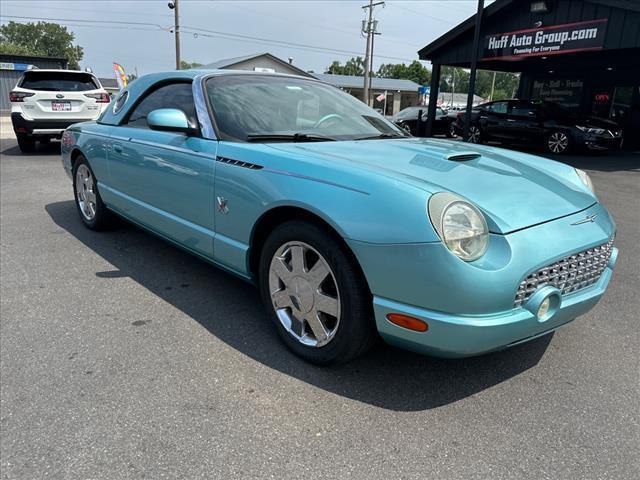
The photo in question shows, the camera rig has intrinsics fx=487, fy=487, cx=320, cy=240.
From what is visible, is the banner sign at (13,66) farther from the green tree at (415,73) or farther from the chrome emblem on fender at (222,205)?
the green tree at (415,73)

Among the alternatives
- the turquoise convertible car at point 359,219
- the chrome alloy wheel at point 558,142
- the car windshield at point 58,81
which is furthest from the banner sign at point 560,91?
the turquoise convertible car at point 359,219

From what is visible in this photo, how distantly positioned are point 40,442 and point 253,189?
1.48m

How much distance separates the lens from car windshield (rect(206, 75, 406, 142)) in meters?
2.98

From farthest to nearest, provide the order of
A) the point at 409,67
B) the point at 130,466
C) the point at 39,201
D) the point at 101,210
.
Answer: the point at 409,67, the point at 39,201, the point at 101,210, the point at 130,466

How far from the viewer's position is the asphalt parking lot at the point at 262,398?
189cm

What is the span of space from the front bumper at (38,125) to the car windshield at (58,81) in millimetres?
657

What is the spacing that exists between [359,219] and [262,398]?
37.6 inches

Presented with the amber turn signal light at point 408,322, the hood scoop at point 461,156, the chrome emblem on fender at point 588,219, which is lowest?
the amber turn signal light at point 408,322

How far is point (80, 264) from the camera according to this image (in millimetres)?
3998

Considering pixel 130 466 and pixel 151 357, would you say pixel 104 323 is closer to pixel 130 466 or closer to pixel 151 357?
pixel 151 357

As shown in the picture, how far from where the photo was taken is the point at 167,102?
12.0ft

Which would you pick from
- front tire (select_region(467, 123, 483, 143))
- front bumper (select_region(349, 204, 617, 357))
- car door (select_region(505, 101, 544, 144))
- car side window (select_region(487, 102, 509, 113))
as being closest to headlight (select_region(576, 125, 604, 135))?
car door (select_region(505, 101, 544, 144))

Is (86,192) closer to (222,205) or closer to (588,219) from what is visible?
(222,205)

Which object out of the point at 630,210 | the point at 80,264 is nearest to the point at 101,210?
the point at 80,264
